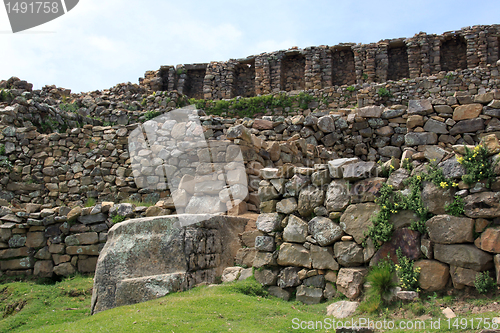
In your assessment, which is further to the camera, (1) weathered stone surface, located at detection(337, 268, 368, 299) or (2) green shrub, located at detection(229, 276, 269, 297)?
(2) green shrub, located at detection(229, 276, 269, 297)

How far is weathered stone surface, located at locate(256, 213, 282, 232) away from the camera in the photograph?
6500 millimetres

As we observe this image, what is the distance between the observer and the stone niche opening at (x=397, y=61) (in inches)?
Result: 831

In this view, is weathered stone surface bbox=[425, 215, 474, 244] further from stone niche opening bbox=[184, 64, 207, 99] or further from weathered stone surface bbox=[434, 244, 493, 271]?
stone niche opening bbox=[184, 64, 207, 99]

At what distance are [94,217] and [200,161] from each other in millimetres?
2817

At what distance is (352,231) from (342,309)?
1106 millimetres

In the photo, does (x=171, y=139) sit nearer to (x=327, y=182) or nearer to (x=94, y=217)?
(x=94, y=217)

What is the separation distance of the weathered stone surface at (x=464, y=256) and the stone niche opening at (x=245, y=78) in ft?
63.1

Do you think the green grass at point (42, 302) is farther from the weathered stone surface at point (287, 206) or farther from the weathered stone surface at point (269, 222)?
the weathered stone surface at point (287, 206)

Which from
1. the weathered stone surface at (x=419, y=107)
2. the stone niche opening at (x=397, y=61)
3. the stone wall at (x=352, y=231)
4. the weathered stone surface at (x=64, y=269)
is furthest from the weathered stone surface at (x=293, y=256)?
the stone niche opening at (x=397, y=61)

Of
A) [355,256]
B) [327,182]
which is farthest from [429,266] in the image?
[327,182]

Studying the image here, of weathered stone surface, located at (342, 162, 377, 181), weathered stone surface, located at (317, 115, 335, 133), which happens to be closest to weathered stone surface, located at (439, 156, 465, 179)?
weathered stone surface, located at (342, 162, 377, 181)

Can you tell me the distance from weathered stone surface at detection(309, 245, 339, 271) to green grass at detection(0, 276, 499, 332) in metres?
0.58

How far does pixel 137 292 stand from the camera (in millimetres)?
6352

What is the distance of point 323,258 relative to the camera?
588 centimetres
